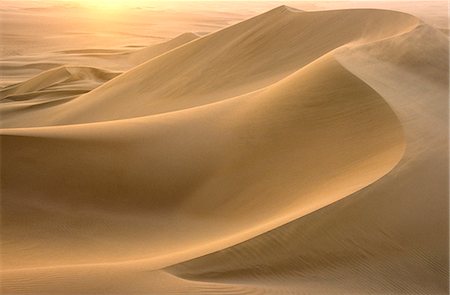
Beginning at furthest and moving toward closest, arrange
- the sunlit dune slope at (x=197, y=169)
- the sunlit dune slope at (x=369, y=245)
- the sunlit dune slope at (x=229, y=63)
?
the sunlit dune slope at (x=229, y=63)
the sunlit dune slope at (x=197, y=169)
the sunlit dune slope at (x=369, y=245)

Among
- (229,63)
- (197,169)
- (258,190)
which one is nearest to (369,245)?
(258,190)

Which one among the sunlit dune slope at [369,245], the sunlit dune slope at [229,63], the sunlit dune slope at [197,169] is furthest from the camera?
the sunlit dune slope at [229,63]

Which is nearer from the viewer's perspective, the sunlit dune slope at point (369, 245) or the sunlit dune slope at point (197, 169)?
the sunlit dune slope at point (369, 245)

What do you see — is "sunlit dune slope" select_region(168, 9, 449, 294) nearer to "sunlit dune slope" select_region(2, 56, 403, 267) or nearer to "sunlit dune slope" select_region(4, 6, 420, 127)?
"sunlit dune slope" select_region(2, 56, 403, 267)

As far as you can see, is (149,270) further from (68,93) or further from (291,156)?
(68,93)

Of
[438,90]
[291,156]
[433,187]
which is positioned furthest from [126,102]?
[433,187]

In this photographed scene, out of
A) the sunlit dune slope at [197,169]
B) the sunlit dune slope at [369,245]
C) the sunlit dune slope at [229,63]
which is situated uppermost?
the sunlit dune slope at [229,63]

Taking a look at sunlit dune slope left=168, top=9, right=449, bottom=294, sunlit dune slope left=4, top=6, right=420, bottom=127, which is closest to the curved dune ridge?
sunlit dune slope left=168, top=9, right=449, bottom=294

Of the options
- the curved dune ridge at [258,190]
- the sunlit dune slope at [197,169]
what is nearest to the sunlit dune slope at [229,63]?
the curved dune ridge at [258,190]

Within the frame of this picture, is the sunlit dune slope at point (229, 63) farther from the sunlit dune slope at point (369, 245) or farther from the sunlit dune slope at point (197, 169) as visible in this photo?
the sunlit dune slope at point (369, 245)
